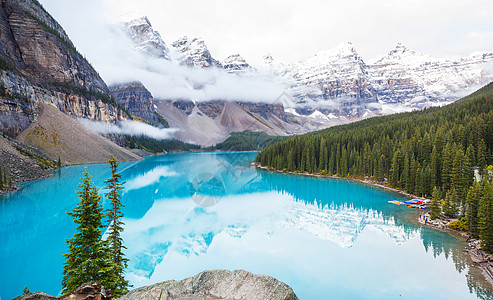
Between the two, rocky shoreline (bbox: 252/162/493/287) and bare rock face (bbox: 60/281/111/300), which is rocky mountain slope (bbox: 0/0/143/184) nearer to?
bare rock face (bbox: 60/281/111/300)

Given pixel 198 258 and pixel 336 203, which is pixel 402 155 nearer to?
pixel 336 203

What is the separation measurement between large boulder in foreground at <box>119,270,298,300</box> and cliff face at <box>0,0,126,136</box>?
8852cm

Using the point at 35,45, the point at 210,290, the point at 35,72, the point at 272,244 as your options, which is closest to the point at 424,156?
the point at 272,244

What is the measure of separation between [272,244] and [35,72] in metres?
125

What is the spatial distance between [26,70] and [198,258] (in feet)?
397

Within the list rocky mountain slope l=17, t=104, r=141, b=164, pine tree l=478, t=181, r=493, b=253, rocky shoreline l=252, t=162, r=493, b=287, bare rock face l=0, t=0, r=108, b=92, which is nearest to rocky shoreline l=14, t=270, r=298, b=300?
rocky shoreline l=252, t=162, r=493, b=287

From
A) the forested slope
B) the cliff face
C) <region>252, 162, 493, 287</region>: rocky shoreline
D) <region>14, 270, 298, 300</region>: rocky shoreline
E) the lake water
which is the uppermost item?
the cliff face

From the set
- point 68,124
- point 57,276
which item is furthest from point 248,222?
point 68,124

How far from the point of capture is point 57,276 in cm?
1780

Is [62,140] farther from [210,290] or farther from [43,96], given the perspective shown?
[210,290]

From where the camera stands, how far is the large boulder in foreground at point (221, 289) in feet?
22.3

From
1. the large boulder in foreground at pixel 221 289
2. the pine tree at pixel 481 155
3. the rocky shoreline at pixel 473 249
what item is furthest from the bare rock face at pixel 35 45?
the pine tree at pixel 481 155

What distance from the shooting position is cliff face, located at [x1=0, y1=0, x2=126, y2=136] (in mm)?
80938

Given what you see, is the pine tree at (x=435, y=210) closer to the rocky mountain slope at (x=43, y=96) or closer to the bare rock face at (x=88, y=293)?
the bare rock face at (x=88, y=293)
